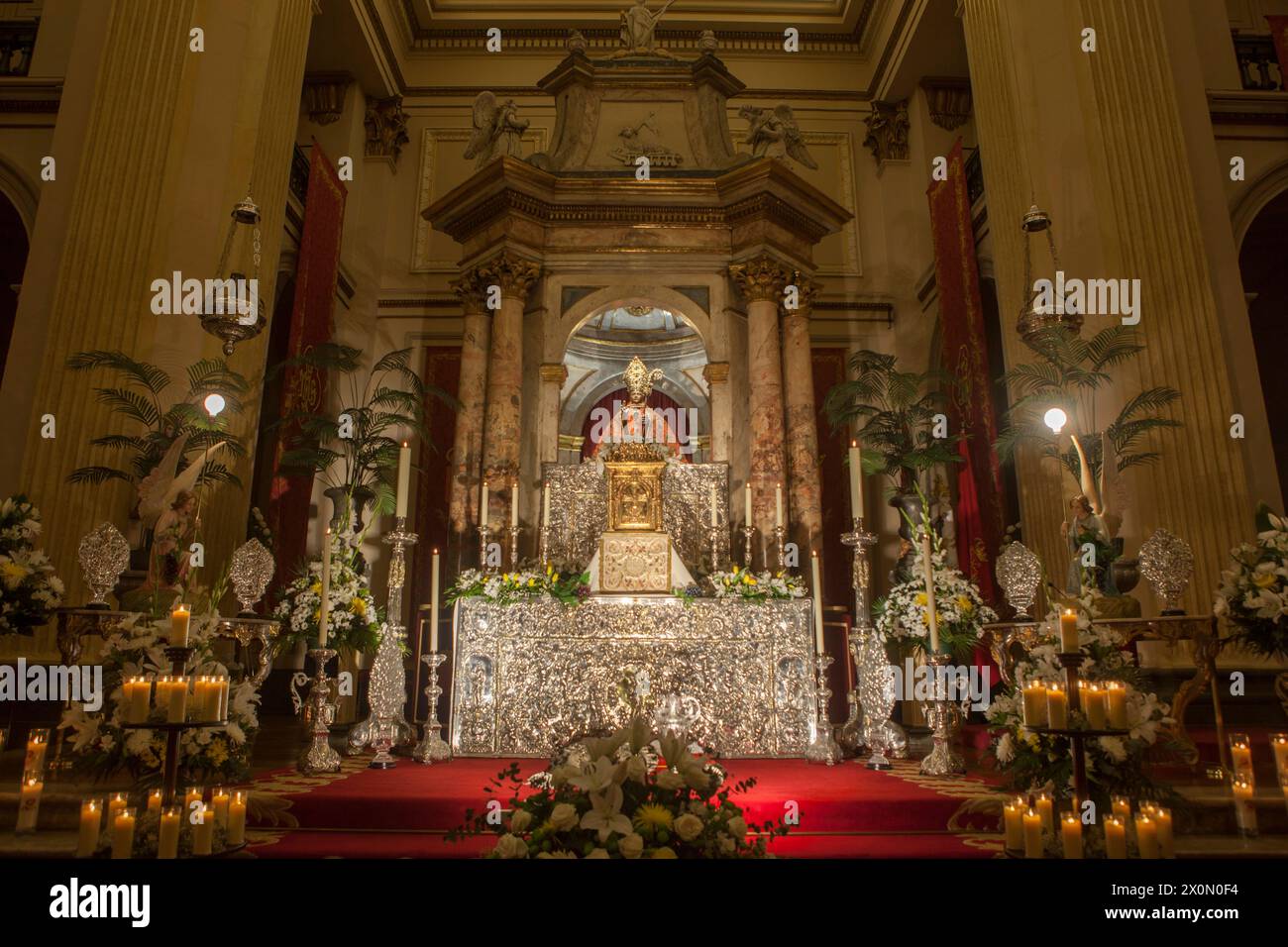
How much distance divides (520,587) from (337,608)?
5.17 ft

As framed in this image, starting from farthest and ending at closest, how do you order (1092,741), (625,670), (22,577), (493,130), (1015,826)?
(493,130) → (625,670) → (22,577) → (1092,741) → (1015,826)

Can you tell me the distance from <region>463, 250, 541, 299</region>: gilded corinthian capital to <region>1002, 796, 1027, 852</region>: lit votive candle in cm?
752

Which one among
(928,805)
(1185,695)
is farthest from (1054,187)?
(928,805)

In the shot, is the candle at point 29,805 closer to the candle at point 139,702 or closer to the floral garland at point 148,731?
the floral garland at point 148,731

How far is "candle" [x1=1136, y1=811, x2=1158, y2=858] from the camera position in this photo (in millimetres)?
3033

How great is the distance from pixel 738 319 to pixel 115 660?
22.9 feet

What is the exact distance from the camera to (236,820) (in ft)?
11.6

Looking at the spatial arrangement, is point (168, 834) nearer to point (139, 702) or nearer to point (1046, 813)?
point (139, 702)

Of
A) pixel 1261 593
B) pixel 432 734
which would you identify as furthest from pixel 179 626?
pixel 1261 593

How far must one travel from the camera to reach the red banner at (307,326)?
387 inches

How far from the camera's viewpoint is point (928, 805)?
4797 mm

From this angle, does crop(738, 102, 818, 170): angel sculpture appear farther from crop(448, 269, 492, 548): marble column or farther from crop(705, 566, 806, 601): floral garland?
crop(705, 566, 806, 601): floral garland

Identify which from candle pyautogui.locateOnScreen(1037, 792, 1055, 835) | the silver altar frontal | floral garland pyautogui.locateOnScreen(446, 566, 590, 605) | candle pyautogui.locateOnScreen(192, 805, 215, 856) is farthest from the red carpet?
floral garland pyautogui.locateOnScreen(446, 566, 590, 605)
